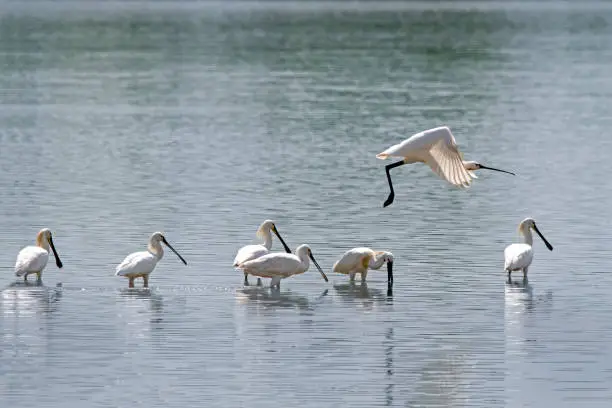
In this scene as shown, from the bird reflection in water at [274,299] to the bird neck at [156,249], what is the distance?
1308 mm

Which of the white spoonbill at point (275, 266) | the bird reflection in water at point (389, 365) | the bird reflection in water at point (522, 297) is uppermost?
the white spoonbill at point (275, 266)

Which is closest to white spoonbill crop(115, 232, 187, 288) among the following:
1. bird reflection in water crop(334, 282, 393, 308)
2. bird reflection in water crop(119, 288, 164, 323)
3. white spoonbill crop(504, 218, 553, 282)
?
bird reflection in water crop(119, 288, 164, 323)

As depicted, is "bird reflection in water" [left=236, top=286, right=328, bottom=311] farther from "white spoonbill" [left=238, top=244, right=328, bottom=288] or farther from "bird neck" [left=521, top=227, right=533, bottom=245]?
"bird neck" [left=521, top=227, right=533, bottom=245]

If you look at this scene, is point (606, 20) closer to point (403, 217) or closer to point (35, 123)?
point (35, 123)

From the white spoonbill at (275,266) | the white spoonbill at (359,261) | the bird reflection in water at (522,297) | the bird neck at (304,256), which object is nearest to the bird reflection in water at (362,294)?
the white spoonbill at (359,261)

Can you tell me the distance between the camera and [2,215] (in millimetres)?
28891

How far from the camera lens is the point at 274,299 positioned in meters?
21.8

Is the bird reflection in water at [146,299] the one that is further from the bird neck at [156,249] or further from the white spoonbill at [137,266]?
the bird neck at [156,249]

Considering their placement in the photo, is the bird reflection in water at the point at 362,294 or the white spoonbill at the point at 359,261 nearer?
the bird reflection in water at the point at 362,294

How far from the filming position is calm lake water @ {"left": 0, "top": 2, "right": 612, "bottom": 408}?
57.5ft

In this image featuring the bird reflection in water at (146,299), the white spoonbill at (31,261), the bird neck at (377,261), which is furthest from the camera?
the bird neck at (377,261)

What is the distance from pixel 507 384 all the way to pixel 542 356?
4.51ft

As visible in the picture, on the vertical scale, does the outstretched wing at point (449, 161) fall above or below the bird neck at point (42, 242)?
above

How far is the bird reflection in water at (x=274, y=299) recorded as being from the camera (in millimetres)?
21312
